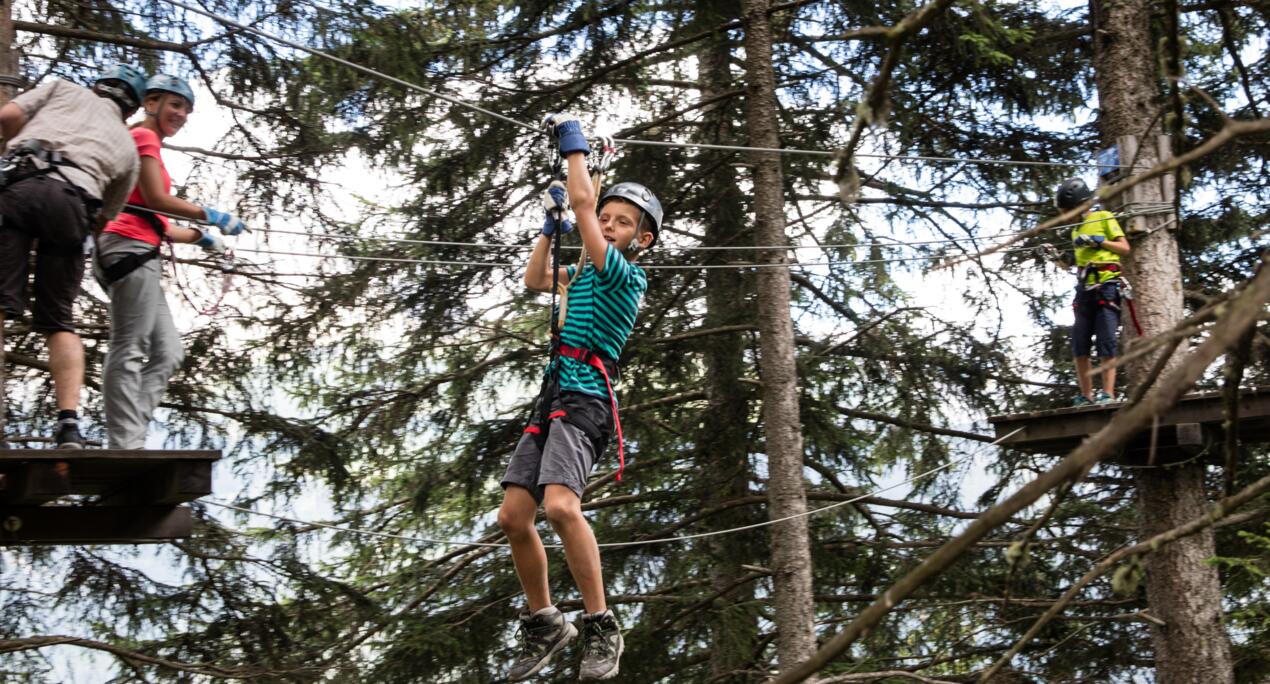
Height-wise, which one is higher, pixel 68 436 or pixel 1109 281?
pixel 1109 281

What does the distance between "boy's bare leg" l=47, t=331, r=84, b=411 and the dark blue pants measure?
16.4 ft

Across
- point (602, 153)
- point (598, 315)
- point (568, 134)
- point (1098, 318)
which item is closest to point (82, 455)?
point (598, 315)

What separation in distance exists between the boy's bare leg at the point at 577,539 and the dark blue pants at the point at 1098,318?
11.7 feet

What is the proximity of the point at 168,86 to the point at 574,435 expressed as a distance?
2.10 metres

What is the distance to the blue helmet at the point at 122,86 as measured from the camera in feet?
15.7

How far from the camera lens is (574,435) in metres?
4.49

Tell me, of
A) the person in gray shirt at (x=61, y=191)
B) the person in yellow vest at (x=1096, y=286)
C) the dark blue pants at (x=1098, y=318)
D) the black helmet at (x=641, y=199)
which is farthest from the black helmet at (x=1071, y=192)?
the person in gray shirt at (x=61, y=191)

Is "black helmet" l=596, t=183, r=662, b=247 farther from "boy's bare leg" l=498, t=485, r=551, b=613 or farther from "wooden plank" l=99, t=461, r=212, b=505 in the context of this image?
"wooden plank" l=99, t=461, r=212, b=505

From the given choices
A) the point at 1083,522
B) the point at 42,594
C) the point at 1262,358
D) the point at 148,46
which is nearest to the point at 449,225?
the point at 148,46

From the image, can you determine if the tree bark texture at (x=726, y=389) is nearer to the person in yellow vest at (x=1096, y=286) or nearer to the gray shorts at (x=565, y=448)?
the person in yellow vest at (x=1096, y=286)

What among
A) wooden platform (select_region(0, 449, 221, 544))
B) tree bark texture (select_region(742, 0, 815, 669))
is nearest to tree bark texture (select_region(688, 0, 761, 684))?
tree bark texture (select_region(742, 0, 815, 669))

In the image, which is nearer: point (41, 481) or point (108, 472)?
point (41, 481)

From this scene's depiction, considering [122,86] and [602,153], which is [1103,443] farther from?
[122,86]

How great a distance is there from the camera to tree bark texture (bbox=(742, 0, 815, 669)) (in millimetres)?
7074
